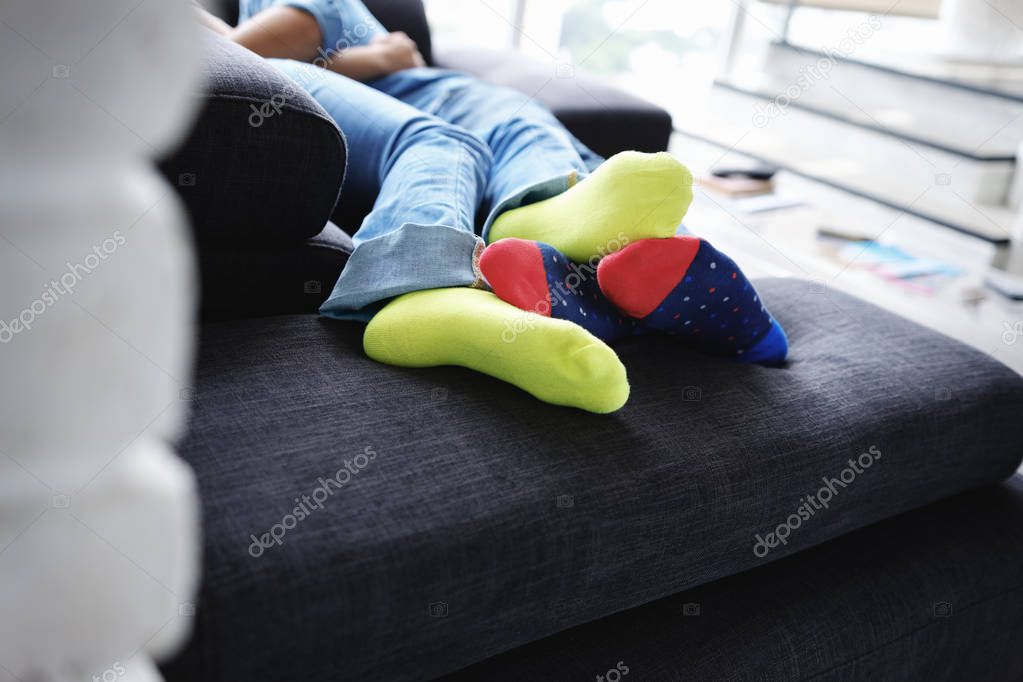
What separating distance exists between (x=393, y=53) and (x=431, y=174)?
0.81 m

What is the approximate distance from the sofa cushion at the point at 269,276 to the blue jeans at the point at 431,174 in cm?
4

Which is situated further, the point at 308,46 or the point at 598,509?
the point at 308,46

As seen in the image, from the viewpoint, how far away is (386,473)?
2.24ft

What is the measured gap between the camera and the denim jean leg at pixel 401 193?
901mm

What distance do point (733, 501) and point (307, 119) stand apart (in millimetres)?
522

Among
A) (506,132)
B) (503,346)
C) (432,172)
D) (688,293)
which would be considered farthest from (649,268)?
(506,132)

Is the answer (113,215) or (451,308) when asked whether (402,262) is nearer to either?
(451,308)

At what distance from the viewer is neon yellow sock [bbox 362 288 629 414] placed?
78 cm

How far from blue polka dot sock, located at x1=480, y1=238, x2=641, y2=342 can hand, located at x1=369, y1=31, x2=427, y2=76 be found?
3.10 ft

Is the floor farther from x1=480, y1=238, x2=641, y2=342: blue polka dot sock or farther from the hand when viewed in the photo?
x1=480, y1=238, x2=641, y2=342: blue polka dot sock

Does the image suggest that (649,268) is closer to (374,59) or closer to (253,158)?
(253,158)

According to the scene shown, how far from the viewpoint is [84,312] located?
400mm

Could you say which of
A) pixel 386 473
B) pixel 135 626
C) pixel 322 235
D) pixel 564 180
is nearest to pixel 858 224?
pixel 564 180

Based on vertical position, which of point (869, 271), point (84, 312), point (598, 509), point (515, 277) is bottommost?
point (869, 271)
